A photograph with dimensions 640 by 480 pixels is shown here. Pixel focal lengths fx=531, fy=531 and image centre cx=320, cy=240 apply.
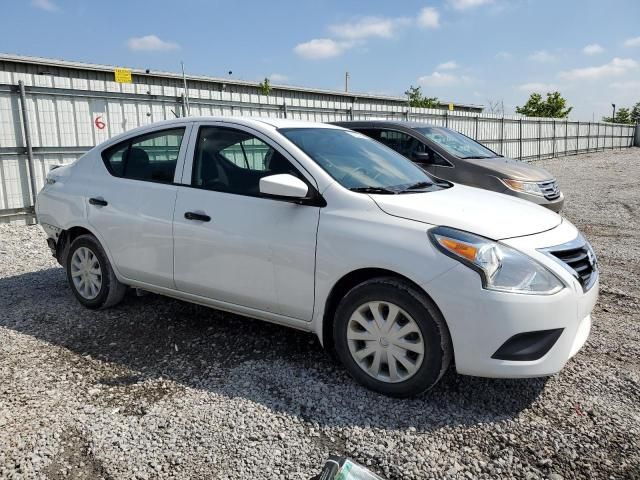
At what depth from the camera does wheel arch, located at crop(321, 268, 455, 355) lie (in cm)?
301

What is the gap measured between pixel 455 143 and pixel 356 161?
4.79 meters

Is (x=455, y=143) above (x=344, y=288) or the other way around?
above

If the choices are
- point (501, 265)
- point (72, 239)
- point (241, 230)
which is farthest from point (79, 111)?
point (501, 265)

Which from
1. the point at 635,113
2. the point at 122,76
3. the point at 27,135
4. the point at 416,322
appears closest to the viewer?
the point at 416,322

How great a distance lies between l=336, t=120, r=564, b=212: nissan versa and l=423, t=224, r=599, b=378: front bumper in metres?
4.61

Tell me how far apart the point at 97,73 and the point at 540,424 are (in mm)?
19742

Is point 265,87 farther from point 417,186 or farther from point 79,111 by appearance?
point 417,186

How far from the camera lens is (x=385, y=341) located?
309 cm

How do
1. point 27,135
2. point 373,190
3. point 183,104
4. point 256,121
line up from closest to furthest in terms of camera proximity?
1. point 373,190
2. point 256,121
3. point 27,135
4. point 183,104

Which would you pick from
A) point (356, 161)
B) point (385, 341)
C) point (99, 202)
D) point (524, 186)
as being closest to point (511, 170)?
point (524, 186)

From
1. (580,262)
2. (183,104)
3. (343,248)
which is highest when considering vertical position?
(183,104)

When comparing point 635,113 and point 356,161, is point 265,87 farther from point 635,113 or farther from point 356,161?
point 635,113

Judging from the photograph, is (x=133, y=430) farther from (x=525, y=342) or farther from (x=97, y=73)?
(x=97, y=73)

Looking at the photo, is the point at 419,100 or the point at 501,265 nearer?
the point at 501,265
